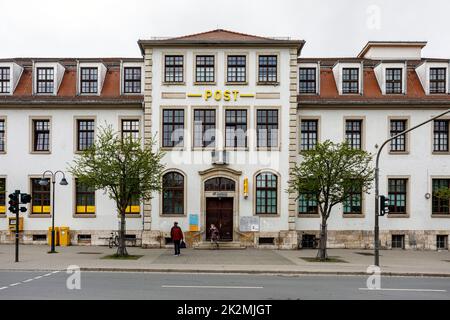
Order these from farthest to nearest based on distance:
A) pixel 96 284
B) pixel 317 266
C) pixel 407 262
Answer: pixel 407 262 < pixel 317 266 < pixel 96 284

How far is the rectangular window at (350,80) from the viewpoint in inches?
1250

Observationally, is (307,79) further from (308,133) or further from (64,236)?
(64,236)

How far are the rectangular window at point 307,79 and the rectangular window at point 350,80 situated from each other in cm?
188

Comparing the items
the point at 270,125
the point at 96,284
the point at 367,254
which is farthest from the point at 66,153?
the point at 367,254

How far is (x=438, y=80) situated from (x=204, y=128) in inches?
597

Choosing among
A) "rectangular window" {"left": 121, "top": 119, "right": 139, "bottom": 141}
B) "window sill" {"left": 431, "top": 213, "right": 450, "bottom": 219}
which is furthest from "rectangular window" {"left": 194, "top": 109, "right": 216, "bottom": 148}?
"window sill" {"left": 431, "top": 213, "right": 450, "bottom": 219}

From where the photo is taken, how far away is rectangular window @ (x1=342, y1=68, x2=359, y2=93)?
3175 cm

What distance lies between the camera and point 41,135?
1244 inches

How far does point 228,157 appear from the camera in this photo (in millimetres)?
29984

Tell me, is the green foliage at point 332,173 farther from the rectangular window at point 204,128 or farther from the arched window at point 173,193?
the arched window at point 173,193

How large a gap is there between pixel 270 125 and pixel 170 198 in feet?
24.5

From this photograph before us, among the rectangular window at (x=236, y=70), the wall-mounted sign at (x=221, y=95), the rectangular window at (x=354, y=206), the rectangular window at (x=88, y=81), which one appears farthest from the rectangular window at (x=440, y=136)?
the rectangular window at (x=88, y=81)

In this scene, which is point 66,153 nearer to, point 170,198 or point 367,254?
point 170,198

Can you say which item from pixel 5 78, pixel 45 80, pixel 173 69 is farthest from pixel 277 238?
pixel 5 78
